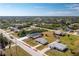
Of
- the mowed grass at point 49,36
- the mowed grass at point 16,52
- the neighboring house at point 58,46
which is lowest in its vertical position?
the mowed grass at point 16,52

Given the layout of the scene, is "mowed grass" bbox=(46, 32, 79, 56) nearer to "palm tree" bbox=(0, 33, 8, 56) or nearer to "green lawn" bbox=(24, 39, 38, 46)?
"green lawn" bbox=(24, 39, 38, 46)

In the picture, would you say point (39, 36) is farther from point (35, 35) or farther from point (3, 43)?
point (3, 43)

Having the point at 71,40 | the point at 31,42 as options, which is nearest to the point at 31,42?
the point at 31,42

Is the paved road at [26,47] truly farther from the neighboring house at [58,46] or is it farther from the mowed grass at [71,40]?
the mowed grass at [71,40]

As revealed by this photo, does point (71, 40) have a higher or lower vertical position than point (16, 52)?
higher

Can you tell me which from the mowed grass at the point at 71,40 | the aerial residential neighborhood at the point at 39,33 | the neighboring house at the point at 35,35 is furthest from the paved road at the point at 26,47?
the mowed grass at the point at 71,40

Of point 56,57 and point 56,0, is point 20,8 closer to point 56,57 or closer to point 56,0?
point 56,0

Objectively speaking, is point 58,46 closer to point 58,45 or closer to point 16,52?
point 58,45

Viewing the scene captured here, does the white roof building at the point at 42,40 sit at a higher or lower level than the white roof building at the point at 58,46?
higher
